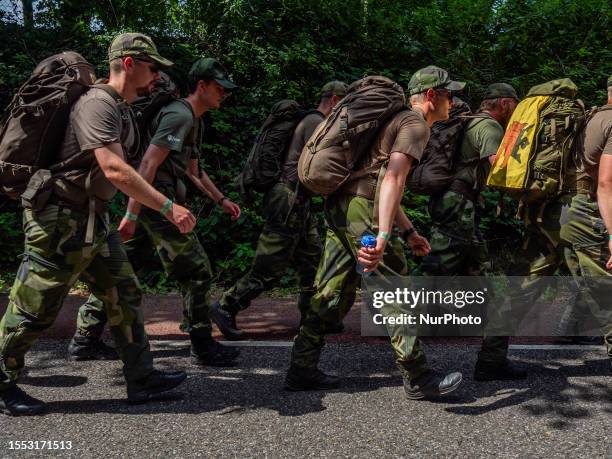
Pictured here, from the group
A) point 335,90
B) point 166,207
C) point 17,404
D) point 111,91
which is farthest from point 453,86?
point 17,404

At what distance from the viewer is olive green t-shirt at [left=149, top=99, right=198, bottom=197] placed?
4055 mm

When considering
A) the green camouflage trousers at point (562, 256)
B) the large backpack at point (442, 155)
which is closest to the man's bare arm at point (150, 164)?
the large backpack at point (442, 155)

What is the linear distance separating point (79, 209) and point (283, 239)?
2044 millimetres

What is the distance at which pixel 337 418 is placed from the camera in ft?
11.7

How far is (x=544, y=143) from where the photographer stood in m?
4.18

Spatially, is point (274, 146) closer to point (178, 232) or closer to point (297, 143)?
point (297, 143)

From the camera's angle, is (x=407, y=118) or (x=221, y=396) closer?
(x=407, y=118)

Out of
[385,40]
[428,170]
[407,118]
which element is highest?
[385,40]

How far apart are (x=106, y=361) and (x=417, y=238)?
2474mm

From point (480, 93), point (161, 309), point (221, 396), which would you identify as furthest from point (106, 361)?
point (480, 93)

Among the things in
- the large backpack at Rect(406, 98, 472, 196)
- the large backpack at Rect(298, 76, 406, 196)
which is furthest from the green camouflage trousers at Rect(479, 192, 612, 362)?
the large backpack at Rect(298, 76, 406, 196)

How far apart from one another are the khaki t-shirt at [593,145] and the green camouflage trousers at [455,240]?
0.98 m

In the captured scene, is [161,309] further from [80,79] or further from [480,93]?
[480,93]

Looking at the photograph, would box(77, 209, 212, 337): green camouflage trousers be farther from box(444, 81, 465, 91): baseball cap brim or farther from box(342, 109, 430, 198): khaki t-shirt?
box(444, 81, 465, 91): baseball cap brim
